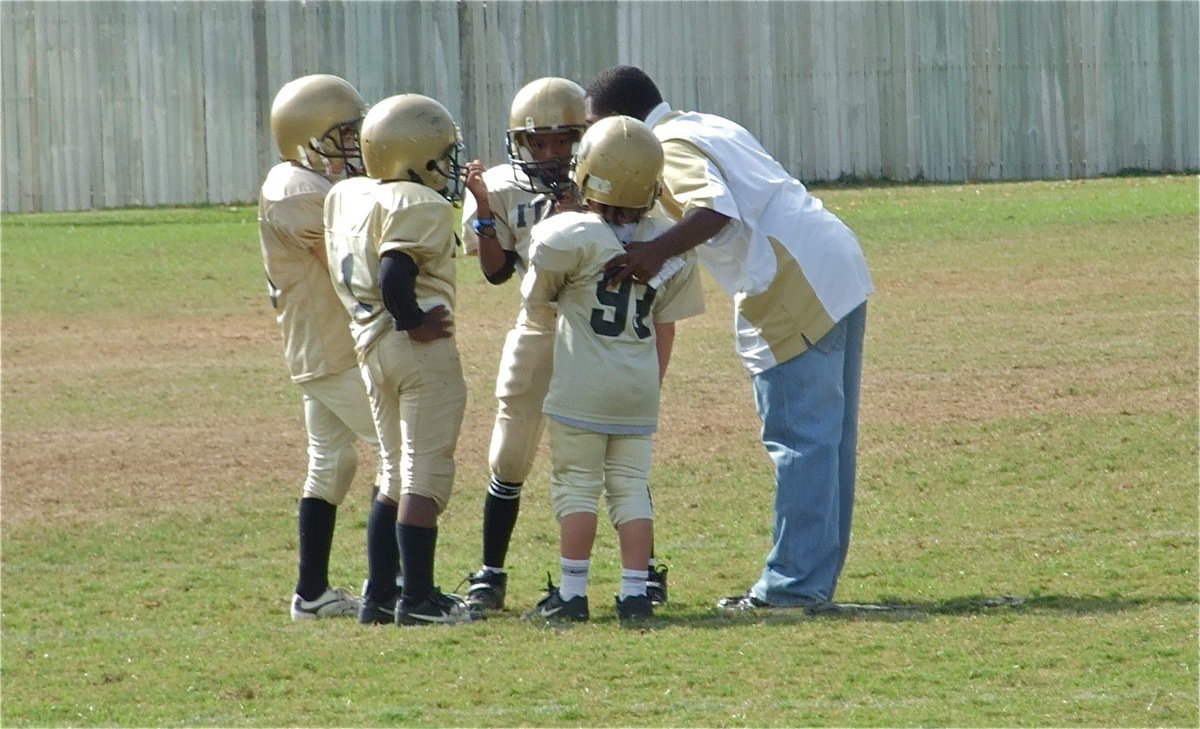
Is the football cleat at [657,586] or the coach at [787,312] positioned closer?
the coach at [787,312]

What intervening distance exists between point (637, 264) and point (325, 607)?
1830 millimetres

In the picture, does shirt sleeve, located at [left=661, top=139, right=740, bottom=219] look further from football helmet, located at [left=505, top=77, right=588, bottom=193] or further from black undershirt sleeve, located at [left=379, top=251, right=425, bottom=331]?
black undershirt sleeve, located at [left=379, top=251, right=425, bottom=331]

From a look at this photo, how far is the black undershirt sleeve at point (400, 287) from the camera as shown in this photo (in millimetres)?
6012

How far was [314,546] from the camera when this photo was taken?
670 centimetres

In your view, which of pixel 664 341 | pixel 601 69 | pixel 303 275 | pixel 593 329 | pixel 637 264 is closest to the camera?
pixel 637 264

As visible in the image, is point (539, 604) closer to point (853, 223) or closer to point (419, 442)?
point (419, 442)

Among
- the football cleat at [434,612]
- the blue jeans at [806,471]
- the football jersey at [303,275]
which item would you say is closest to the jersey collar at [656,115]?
the blue jeans at [806,471]

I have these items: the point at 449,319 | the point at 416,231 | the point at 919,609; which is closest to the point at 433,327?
the point at 449,319

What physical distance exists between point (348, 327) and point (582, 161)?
1.19m

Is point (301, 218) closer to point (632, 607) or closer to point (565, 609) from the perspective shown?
point (565, 609)

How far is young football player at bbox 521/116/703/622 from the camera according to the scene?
237 inches

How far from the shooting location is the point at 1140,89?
74.1 feet

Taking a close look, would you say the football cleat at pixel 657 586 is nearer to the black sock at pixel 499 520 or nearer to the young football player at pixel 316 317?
the black sock at pixel 499 520

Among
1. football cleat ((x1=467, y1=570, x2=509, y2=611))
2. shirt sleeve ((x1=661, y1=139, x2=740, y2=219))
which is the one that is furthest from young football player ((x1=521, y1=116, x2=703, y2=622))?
football cleat ((x1=467, y1=570, x2=509, y2=611))
